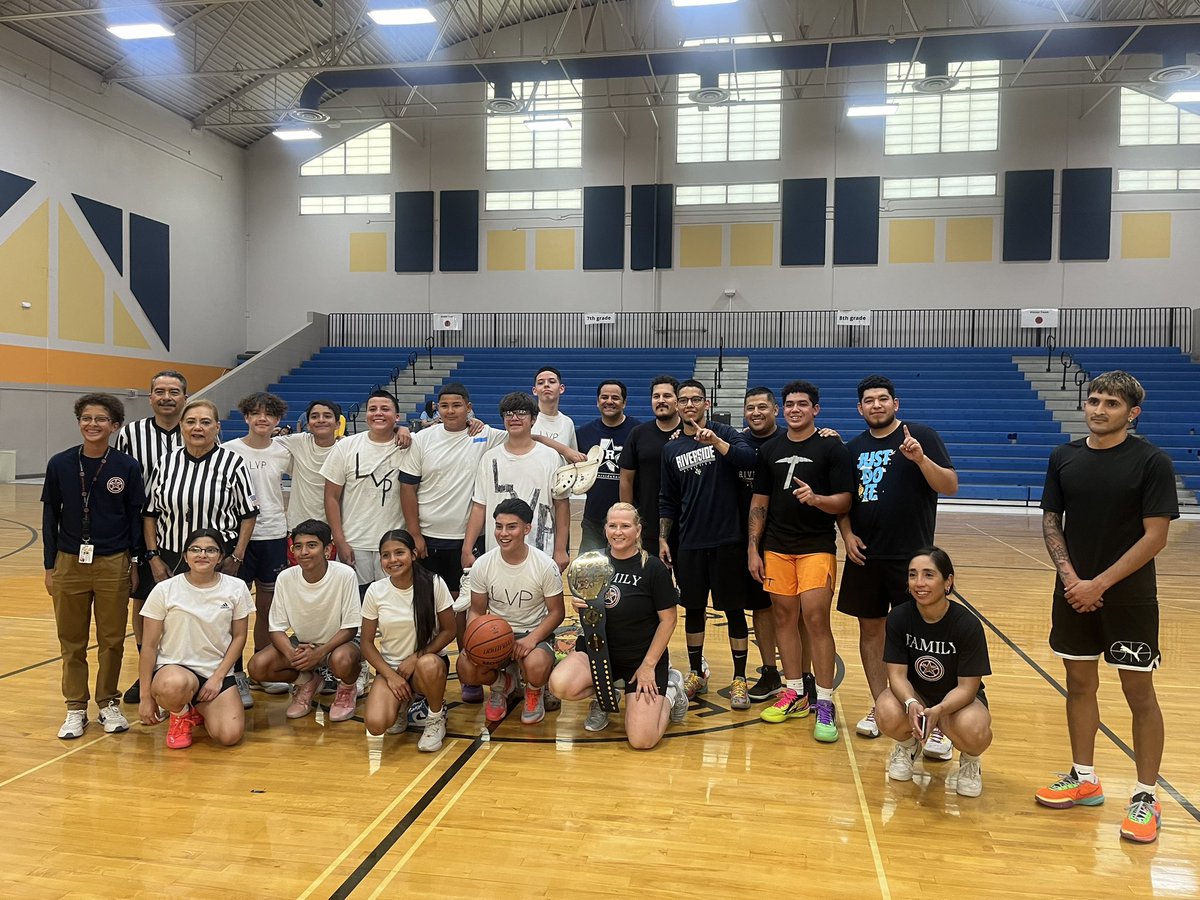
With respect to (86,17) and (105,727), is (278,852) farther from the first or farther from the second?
(86,17)

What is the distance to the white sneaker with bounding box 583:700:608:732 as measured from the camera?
12.7ft

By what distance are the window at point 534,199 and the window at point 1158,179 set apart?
12.6 m

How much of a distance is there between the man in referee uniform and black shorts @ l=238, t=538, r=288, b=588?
1.54 ft

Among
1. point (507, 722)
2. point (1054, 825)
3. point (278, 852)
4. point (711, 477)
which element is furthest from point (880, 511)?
point (278, 852)

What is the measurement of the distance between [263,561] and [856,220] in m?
17.9

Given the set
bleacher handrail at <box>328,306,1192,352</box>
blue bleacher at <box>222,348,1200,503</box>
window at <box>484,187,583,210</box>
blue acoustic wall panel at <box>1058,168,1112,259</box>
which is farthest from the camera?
window at <box>484,187,583,210</box>

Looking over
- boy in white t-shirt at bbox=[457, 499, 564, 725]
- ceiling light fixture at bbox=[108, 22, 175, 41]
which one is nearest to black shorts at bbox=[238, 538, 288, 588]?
boy in white t-shirt at bbox=[457, 499, 564, 725]

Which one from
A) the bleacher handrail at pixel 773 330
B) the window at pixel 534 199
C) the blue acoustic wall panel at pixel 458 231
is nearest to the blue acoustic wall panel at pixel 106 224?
the bleacher handrail at pixel 773 330

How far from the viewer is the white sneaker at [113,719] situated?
3775mm

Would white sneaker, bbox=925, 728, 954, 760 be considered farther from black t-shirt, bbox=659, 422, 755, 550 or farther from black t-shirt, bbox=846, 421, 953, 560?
black t-shirt, bbox=659, 422, 755, 550

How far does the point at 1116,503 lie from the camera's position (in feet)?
9.55

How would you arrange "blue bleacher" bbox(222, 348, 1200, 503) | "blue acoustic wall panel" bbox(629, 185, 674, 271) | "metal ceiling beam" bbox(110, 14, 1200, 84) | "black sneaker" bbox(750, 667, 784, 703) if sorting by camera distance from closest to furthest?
"black sneaker" bbox(750, 667, 784, 703) → "metal ceiling beam" bbox(110, 14, 1200, 84) → "blue bleacher" bbox(222, 348, 1200, 503) → "blue acoustic wall panel" bbox(629, 185, 674, 271)

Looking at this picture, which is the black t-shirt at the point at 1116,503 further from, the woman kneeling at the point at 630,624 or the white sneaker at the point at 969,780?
the woman kneeling at the point at 630,624

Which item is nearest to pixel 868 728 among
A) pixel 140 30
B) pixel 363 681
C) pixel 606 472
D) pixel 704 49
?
pixel 606 472
